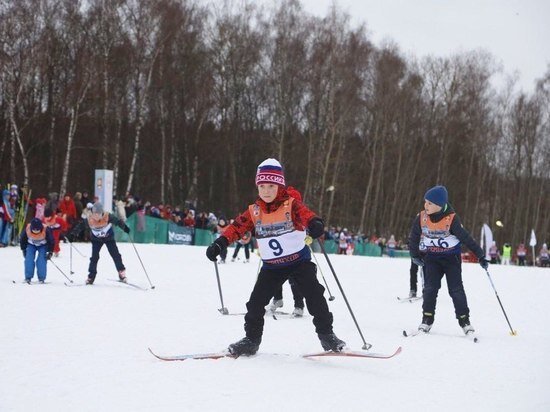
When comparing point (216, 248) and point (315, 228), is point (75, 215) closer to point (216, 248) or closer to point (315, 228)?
point (216, 248)

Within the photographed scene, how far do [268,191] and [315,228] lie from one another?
53cm

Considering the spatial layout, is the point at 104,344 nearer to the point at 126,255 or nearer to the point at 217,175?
the point at 126,255

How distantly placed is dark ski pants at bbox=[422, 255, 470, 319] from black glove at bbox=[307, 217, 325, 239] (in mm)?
2622

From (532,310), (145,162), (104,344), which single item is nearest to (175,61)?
(145,162)

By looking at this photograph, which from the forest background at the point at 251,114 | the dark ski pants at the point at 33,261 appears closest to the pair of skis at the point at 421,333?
the dark ski pants at the point at 33,261

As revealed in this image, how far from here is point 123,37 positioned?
26703mm

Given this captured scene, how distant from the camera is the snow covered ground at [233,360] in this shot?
12.2ft

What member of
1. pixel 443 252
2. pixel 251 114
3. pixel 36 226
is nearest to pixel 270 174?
pixel 443 252

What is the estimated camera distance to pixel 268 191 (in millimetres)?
4863

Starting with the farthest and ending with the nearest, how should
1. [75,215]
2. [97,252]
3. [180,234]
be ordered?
1. [180,234]
2. [75,215]
3. [97,252]

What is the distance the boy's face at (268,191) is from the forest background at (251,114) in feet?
65.8

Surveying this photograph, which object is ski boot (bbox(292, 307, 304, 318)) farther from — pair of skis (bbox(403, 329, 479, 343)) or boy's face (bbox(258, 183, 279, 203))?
boy's face (bbox(258, 183, 279, 203))

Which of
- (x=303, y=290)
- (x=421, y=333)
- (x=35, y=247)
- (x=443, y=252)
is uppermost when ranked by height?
(x=443, y=252)

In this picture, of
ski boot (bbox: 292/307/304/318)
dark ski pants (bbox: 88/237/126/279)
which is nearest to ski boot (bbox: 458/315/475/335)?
ski boot (bbox: 292/307/304/318)
